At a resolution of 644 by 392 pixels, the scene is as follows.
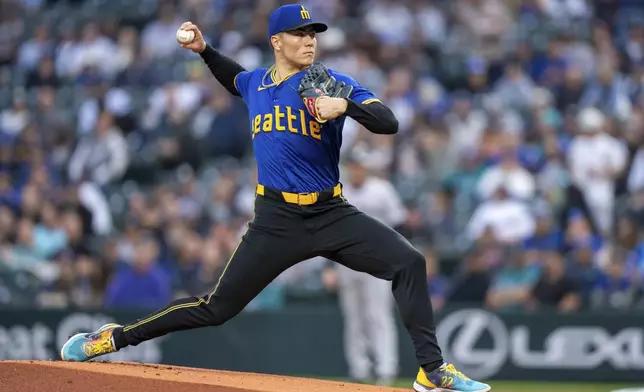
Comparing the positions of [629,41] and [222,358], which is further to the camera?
[629,41]

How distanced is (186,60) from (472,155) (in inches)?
186

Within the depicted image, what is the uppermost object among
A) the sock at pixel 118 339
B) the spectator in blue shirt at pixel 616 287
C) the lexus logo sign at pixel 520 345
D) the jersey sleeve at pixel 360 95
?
the jersey sleeve at pixel 360 95

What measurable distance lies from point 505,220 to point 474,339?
1527 millimetres

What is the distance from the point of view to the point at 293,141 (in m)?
6.81

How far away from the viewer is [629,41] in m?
16.4

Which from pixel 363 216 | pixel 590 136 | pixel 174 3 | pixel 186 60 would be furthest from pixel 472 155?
pixel 363 216

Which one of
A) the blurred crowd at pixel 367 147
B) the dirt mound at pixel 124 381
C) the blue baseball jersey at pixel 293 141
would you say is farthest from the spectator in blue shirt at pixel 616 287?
the blue baseball jersey at pixel 293 141

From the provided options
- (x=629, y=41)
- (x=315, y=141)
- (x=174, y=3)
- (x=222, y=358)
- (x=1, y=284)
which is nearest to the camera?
(x=315, y=141)

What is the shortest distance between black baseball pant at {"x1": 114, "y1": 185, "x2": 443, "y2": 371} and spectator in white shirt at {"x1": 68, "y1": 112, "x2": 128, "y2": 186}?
883 centimetres

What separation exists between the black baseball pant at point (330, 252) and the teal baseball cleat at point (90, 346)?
0.77 metres

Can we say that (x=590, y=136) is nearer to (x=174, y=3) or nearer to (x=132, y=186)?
(x=132, y=186)

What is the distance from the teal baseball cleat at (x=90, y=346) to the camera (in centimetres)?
726

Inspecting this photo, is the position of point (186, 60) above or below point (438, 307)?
above

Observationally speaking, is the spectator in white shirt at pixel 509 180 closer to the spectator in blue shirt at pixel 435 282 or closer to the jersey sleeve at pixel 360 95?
the spectator in blue shirt at pixel 435 282
